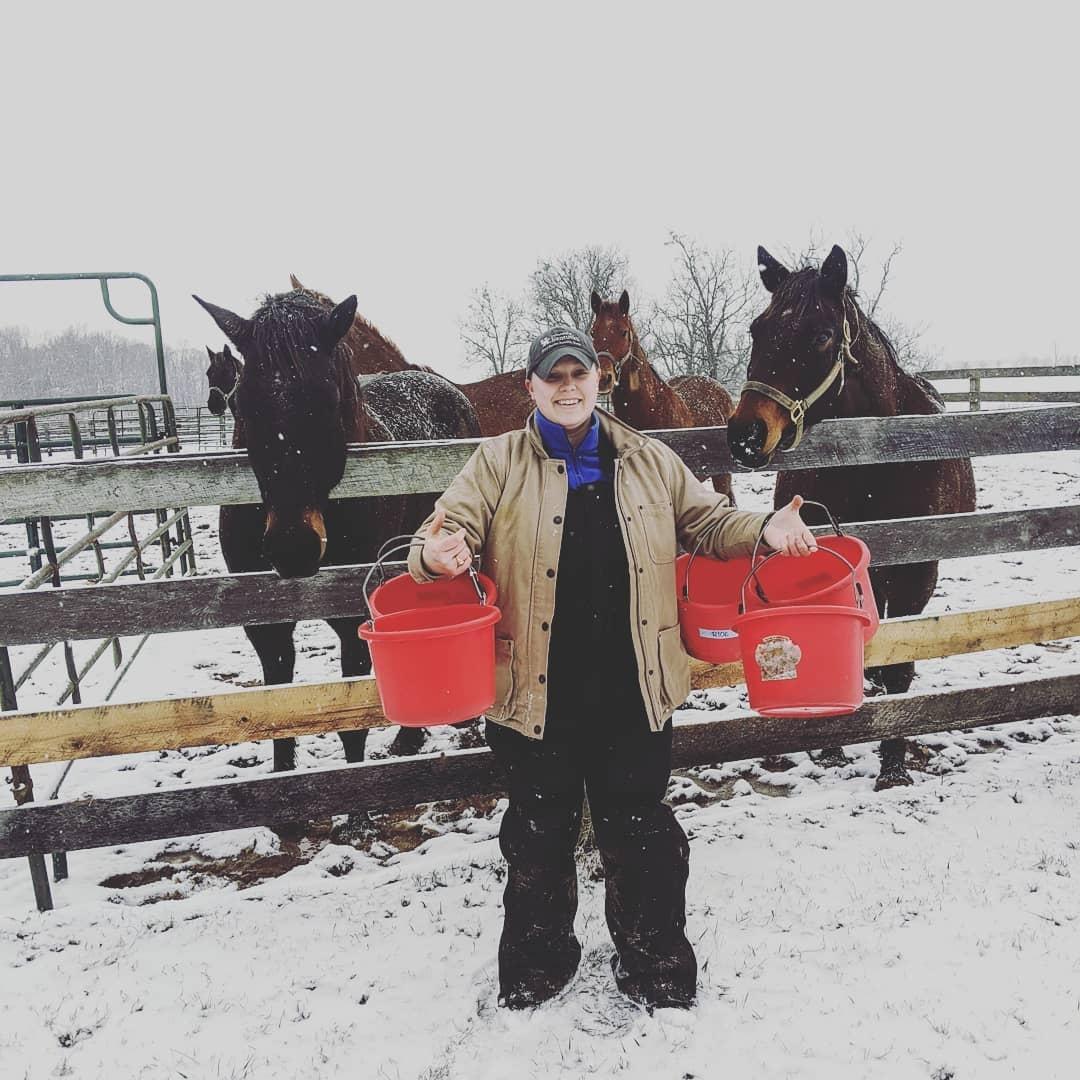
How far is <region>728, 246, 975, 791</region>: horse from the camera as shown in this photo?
9.65ft

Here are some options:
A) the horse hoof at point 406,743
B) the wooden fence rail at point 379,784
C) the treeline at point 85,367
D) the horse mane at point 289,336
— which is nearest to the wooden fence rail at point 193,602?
the wooden fence rail at point 379,784

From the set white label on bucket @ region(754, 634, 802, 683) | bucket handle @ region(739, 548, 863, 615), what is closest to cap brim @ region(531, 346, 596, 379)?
bucket handle @ region(739, 548, 863, 615)

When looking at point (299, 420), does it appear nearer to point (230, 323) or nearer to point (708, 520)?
point (230, 323)

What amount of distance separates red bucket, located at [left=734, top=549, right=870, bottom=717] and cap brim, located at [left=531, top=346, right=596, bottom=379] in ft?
2.70

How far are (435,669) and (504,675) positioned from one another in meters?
0.33

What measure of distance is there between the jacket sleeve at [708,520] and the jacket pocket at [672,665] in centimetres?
27

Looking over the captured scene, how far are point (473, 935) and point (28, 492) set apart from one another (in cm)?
220

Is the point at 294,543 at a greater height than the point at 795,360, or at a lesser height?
lesser

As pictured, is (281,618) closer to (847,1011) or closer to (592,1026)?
(592,1026)

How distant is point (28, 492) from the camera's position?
8.41ft

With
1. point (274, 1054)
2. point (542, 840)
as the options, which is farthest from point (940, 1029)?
point (274, 1054)

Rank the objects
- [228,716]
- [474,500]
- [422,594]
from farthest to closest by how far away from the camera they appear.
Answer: [228,716] < [422,594] < [474,500]

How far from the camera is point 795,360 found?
304 centimetres

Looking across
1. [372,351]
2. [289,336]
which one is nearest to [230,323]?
[289,336]
